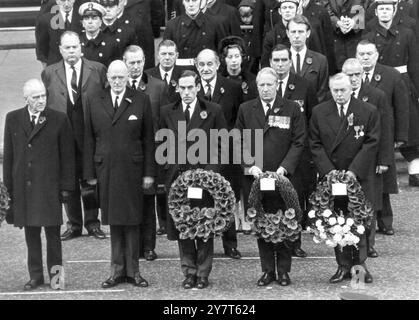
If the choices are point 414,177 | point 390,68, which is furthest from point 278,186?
point 414,177

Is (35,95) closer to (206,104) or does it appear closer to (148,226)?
(206,104)

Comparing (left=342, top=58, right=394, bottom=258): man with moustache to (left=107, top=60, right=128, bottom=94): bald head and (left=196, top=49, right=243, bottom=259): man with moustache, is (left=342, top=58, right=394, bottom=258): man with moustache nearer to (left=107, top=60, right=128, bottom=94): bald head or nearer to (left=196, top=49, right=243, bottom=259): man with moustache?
(left=196, top=49, right=243, bottom=259): man with moustache

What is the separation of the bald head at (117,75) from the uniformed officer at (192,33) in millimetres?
2376

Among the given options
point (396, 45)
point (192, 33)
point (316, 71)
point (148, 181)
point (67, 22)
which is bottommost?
point (148, 181)

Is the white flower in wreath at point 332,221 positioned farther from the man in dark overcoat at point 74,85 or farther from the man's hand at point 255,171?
the man in dark overcoat at point 74,85

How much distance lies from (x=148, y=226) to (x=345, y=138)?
7.03 ft

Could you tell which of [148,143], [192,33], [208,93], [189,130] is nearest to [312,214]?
[189,130]

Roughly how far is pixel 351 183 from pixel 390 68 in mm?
2371

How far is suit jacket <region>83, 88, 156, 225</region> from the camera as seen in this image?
480 inches

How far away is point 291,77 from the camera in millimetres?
13234

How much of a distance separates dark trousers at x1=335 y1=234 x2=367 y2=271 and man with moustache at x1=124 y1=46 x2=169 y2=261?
193 cm

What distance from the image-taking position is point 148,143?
12.3 meters

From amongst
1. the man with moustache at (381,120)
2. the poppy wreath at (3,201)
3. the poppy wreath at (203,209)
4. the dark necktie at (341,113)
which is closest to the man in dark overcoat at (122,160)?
the poppy wreath at (203,209)

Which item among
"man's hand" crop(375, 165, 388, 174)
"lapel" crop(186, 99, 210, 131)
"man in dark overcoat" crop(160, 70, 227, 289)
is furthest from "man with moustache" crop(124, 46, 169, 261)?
"man's hand" crop(375, 165, 388, 174)
